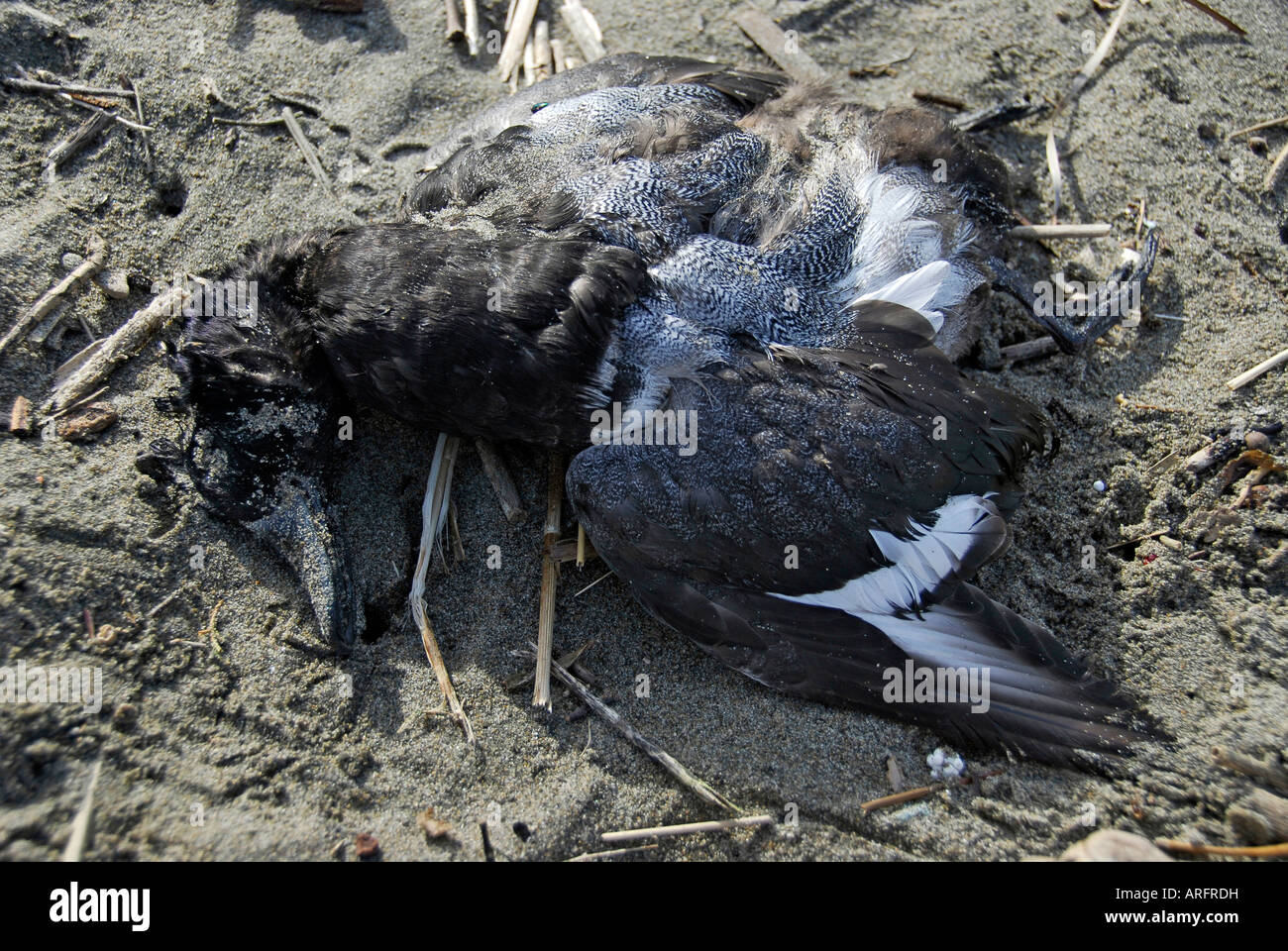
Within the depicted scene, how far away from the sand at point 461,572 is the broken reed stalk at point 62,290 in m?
0.05

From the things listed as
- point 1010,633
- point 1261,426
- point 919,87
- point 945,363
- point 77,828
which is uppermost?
point 919,87

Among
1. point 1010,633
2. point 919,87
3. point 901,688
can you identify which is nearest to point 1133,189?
point 919,87

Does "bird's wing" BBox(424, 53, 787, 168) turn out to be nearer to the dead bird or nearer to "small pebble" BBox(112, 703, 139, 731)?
the dead bird

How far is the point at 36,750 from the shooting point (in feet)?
7.61

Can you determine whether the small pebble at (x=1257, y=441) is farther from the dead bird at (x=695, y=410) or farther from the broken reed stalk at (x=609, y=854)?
the broken reed stalk at (x=609, y=854)

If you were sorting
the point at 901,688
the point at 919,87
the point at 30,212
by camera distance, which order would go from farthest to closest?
the point at 919,87
the point at 30,212
the point at 901,688

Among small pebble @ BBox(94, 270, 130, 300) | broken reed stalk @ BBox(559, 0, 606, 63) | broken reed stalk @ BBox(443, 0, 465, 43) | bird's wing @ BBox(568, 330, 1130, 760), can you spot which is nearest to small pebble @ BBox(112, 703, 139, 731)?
bird's wing @ BBox(568, 330, 1130, 760)

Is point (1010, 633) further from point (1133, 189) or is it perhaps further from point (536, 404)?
point (1133, 189)

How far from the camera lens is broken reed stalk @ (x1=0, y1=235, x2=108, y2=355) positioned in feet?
9.73

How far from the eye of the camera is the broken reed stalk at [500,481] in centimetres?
314

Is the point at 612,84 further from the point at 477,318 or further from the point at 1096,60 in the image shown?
the point at 1096,60

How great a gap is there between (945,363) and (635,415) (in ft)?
3.86

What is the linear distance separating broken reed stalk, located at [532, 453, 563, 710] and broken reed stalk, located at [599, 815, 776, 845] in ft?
1.62

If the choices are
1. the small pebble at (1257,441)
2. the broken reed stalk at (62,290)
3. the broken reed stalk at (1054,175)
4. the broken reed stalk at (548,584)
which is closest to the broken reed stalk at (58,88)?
the broken reed stalk at (62,290)
